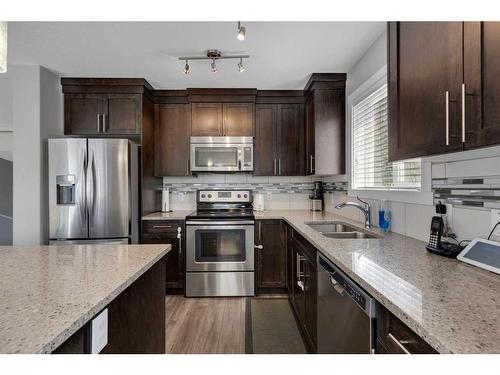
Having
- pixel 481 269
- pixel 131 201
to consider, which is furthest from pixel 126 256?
pixel 131 201

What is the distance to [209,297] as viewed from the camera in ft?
9.80

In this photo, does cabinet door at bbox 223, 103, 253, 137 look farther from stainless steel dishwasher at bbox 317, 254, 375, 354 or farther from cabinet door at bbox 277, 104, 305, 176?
stainless steel dishwasher at bbox 317, 254, 375, 354

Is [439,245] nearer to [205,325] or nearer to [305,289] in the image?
[305,289]

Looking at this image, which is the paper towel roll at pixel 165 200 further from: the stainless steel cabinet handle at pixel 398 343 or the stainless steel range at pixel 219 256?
the stainless steel cabinet handle at pixel 398 343

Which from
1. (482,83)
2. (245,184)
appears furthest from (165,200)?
(482,83)

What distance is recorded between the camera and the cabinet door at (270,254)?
9.97 ft

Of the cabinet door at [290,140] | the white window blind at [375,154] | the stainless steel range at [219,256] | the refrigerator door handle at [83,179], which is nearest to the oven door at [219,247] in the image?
the stainless steel range at [219,256]

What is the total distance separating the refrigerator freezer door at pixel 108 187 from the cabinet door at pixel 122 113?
39cm

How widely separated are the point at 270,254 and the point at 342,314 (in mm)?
1788

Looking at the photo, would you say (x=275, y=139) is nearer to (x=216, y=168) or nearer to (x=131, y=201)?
(x=216, y=168)

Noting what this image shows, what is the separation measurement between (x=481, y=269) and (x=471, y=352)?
0.68m

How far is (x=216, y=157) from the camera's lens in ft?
10.9

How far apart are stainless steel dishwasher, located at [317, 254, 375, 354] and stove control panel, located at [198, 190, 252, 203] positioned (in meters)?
2.05
